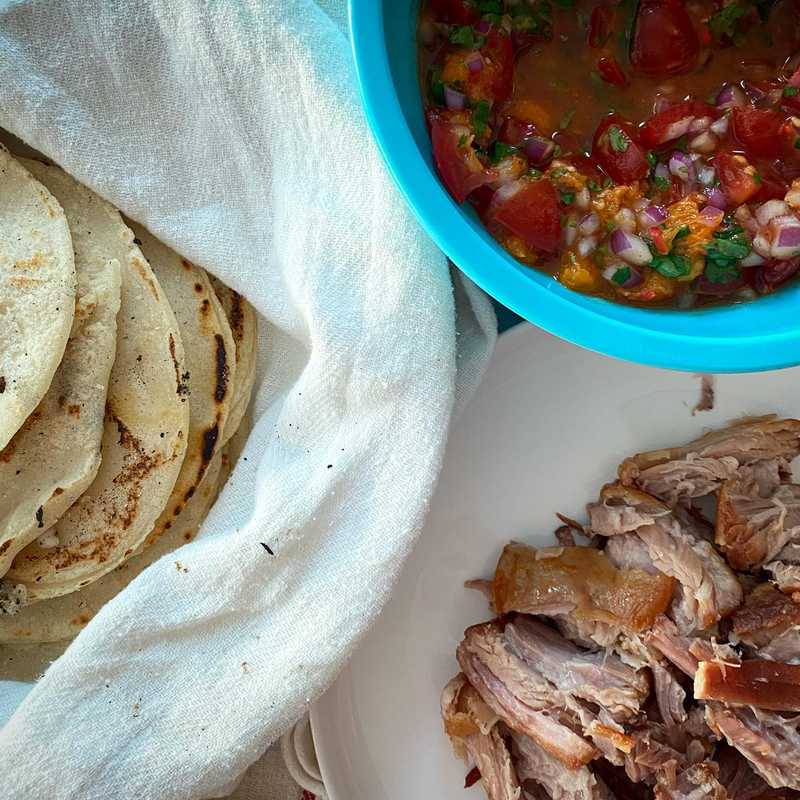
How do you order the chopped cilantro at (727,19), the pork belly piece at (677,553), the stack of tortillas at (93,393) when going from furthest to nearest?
the pork belly piece at (677,553) < the stack of tortillas at (93,393) < the chopped cilantro at (727,19)

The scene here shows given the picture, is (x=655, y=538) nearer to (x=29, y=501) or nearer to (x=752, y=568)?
(x=752, y=568)

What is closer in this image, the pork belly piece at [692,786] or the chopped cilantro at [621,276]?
the chopped cilantro at [621,276]

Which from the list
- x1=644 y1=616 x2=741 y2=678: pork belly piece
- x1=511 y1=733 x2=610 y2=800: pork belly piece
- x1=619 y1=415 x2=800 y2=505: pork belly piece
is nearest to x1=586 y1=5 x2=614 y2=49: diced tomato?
x1=619 y1=415 x2=800 y2=505: pork belly piece

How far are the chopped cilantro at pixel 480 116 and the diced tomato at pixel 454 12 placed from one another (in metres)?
0.16

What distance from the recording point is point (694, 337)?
6.06 feet

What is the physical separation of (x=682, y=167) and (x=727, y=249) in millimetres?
175

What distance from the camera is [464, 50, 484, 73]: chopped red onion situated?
6.13ft

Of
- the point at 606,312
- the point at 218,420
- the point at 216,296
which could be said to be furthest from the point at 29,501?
the point at 606,312

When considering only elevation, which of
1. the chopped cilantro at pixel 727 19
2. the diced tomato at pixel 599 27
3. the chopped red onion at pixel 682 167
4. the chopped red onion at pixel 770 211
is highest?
the diced tomato at pixel 599 27

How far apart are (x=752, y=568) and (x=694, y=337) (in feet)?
2.76

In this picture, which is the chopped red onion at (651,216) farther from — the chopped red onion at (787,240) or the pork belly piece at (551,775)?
the pork belly piece at (551,775)

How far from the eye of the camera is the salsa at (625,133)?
6.10 feet

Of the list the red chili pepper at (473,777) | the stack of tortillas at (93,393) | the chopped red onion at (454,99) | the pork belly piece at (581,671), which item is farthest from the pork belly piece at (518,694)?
the chopped red onion at (454,99)

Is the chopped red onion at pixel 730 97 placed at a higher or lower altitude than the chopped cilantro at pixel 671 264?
higher
